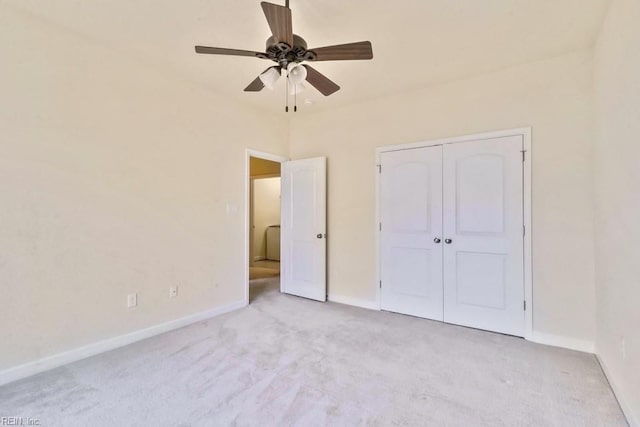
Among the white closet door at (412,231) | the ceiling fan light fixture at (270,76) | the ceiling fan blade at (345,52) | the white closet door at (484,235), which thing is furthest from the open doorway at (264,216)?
the ceiling fan blade at (345,52)

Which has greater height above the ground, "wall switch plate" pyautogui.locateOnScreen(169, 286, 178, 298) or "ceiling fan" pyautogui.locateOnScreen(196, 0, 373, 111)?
"ceiling fan" pyautogui.locateOnScreen(196, 0, 373, 111)

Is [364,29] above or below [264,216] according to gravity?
above

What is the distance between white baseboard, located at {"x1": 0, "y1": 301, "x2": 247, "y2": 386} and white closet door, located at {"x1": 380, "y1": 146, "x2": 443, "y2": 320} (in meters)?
2.16

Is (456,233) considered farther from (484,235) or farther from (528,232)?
(528,232)

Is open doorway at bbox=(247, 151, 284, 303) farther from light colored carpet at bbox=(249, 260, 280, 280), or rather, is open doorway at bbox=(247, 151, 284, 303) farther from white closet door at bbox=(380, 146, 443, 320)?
white closet door at bbox=(380, 146, 443, 320)

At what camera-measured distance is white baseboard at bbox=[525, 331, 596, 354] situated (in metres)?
2.63

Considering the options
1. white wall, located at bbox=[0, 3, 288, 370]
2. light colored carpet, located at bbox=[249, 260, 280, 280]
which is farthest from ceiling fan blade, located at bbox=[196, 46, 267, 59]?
light colored carpet, located at bbox=[249, 260, 280, 280]

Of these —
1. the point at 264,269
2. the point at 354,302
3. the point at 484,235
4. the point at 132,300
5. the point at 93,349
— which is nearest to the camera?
the point at 93,349

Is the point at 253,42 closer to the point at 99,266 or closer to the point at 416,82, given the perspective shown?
the point at 416,82

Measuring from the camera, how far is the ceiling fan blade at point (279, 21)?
5.12 feet

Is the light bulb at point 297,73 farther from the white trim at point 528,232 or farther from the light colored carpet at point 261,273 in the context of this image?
the light colored carpet at point 261,273

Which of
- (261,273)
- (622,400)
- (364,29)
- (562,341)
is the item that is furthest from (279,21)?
(261,273)

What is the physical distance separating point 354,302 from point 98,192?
3.05m

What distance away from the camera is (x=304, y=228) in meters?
4.35
